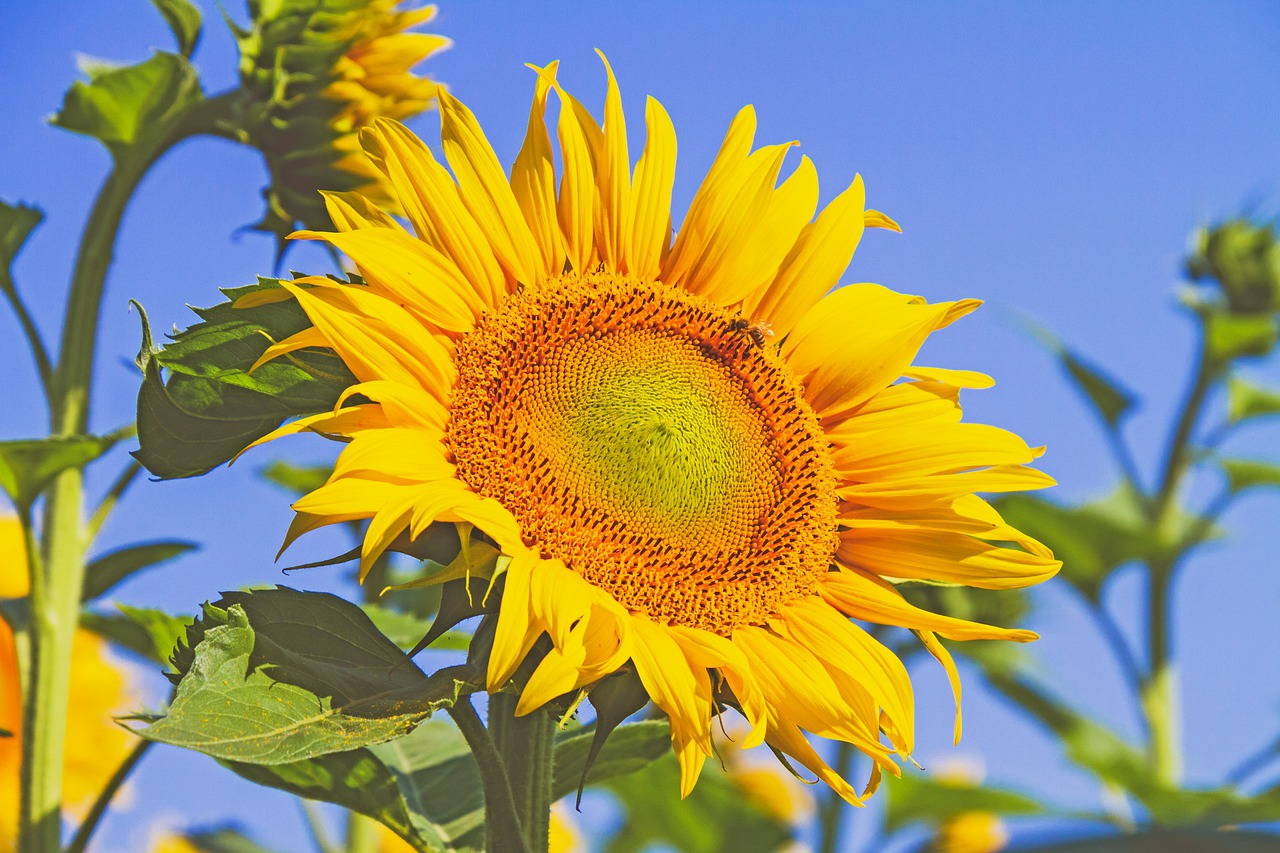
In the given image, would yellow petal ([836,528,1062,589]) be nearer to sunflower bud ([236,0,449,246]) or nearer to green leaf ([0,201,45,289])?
sunflower bud ([236,0,449,246])

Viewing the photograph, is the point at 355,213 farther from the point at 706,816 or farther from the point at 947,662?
the point at 706,816

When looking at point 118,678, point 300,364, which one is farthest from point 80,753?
point 300,364

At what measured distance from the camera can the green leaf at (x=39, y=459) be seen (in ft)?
5.39

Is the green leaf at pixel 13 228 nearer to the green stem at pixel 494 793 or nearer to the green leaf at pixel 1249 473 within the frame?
the green stem at pixel 494 793

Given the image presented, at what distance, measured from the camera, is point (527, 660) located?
1.01m

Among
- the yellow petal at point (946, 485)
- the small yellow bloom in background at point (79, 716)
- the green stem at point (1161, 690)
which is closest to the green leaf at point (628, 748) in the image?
the yellow petal at point (946, 485)

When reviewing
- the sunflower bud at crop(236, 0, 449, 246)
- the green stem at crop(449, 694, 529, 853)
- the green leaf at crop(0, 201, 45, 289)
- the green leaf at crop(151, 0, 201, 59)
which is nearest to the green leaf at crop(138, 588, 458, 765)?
the green stem at crop(449, 694, 529, 853)

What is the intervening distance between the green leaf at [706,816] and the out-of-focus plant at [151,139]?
56.3 inches

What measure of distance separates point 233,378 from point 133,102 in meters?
1.06

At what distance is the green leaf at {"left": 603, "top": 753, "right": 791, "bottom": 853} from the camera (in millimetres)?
2936

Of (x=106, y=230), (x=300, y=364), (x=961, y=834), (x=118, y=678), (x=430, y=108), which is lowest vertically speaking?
(x=961, y=834)

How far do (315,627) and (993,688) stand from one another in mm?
3544

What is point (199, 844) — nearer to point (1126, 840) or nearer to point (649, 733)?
point (649, 733)

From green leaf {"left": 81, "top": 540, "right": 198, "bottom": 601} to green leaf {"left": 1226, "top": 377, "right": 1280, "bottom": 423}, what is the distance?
378 centimetres
